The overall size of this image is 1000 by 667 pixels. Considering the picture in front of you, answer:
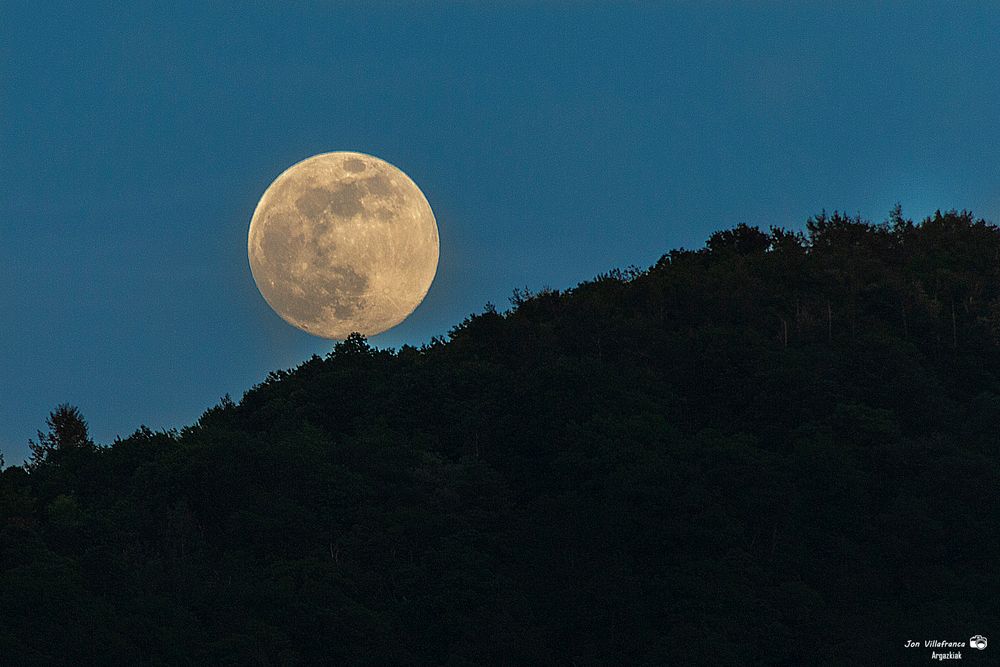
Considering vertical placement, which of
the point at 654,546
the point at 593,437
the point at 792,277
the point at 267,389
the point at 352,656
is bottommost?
the point at 352,656

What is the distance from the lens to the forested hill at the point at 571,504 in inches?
2245

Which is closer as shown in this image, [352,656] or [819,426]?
[352,656]

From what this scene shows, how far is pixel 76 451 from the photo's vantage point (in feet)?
259

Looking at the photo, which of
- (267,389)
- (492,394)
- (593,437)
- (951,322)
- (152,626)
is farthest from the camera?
(267,389)

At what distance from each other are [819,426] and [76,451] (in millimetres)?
39161

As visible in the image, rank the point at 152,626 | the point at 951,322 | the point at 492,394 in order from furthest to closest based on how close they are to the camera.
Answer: the point at 951,322 → the point at 492,394 → the point at 152,626

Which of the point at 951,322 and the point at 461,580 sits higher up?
the point at 951,322

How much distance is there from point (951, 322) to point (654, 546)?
30.4 metres

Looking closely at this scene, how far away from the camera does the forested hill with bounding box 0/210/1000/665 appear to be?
187 ft

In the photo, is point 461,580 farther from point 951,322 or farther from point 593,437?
point 951,322

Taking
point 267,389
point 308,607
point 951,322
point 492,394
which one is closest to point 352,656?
point 308,607

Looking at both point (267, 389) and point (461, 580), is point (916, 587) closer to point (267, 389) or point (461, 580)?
point (461, 580)

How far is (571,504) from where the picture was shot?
6469 centimetres

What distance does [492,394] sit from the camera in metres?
76.7
